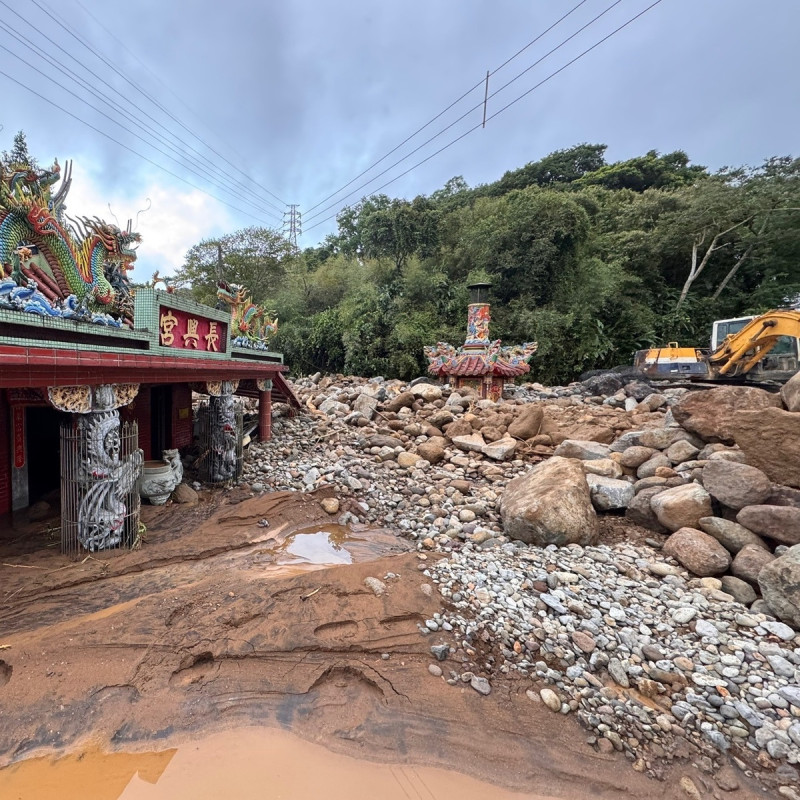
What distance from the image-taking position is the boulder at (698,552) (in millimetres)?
4172

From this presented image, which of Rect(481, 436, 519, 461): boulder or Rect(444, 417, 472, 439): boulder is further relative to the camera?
Rect(444, 417, 472, 439): boulder

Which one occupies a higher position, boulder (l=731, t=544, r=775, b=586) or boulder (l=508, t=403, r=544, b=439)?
boulder (l=508, t=403, r=544, b=439)

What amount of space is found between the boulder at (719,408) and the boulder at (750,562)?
1957 millimetres

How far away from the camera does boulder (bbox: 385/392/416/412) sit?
11.5 m

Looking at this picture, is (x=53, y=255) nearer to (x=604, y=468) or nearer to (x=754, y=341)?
(x=604, y=468)

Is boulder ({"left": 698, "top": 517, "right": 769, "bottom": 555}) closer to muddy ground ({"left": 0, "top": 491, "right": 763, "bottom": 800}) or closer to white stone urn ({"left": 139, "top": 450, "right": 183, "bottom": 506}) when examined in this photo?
muddy ground ({"left": 0, "top": 491, "right": 763, "bottom": 800})

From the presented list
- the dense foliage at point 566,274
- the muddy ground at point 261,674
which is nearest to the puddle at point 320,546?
the muddy ground at point 261,674

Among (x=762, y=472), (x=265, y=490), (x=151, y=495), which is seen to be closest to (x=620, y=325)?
(x=762, y=472)

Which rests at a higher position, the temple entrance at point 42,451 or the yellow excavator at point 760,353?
the yellow excavator at point 760,353

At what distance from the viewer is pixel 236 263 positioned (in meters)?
25.3

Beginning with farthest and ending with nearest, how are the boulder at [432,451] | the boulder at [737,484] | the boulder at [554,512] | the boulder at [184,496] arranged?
the boulder at [432,451] → the boulder at [184,496] → the boulder at [554,512] → the boulder at [737,484]

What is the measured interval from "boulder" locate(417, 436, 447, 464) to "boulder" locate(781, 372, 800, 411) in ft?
17.8

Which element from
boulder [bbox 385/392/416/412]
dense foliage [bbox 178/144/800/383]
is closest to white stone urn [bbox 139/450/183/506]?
boulder [bbox 385/392/416/412]

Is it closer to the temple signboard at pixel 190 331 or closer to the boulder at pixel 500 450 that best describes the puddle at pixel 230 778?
the temple signboard at pixel 190 331
